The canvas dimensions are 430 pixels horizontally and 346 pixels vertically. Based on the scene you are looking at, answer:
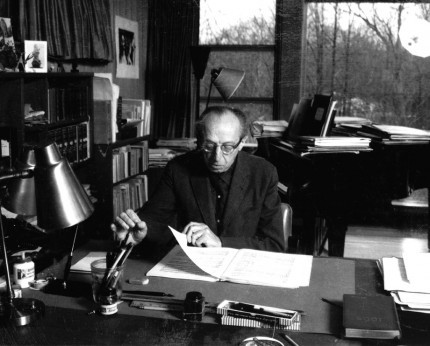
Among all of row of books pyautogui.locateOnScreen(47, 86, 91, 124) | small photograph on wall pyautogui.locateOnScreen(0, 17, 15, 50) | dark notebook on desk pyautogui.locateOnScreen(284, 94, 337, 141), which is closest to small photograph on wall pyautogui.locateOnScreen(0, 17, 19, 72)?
small photograph on wall pyautogui.locateOnScreen(0, 17, 15, 50)

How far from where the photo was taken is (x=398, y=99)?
5043 millimetres

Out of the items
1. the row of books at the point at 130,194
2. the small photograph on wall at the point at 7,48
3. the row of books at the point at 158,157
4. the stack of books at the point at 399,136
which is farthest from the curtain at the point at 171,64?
the small photograph on wall at the point at 7,48

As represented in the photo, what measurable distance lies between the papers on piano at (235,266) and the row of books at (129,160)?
2370mm

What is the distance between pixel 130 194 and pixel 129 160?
10.5 inches

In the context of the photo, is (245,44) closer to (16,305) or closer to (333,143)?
(333,143)

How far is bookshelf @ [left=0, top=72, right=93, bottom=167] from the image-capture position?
9.31ft

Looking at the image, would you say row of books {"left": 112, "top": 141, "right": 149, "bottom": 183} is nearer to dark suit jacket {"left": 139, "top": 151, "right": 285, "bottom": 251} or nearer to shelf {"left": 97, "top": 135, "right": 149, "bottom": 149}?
shelf {"left": 97, "top": 135, "right": 149, "bottom": 149}

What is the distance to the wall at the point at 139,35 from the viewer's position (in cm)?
475

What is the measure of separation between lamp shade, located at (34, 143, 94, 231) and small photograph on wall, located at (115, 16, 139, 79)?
361 centimetres

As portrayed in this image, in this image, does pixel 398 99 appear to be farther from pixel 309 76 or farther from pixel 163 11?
pixel 163 11

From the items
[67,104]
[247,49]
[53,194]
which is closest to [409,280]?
[53,194]

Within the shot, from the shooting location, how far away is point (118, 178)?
4.28 m

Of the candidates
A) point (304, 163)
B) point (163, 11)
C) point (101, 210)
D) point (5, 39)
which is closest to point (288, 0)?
point (163, 11)

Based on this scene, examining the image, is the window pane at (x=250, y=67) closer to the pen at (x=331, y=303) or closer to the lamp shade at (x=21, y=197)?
the pen at (x=331, y=303)
